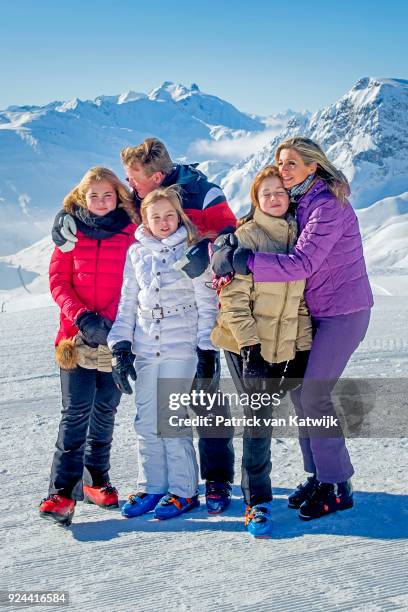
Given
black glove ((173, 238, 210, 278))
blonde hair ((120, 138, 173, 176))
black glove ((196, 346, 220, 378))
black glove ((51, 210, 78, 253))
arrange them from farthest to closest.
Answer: blonde hair ((120, 138, 173, 176)) → black glove ((51, 210, 78, 253)) → black glove ((196, 346, 220, 378)) → black glove ((173, 238, 210, 278))

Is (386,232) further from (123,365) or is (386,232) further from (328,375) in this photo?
(123,365)

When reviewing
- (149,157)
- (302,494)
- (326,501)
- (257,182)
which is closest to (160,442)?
(302,494)

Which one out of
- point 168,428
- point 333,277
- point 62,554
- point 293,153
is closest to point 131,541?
point 62,554

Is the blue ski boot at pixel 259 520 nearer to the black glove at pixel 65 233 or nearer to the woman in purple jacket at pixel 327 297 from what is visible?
the woman in purple jacket at pixel 327 297

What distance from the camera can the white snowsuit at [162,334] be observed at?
3586mm

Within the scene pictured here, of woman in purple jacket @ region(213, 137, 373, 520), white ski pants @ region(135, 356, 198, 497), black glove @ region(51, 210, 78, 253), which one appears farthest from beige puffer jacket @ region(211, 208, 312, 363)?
black glove @ region(51, 210, 78, 253)

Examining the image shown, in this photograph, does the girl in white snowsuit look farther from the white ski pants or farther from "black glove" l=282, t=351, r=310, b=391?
"black glove" l=282, t=351, r=310, b=391

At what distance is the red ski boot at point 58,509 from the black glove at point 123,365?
0.73 metres

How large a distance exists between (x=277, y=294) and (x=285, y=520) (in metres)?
1.24

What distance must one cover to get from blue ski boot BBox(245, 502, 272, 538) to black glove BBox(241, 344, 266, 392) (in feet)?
2.10

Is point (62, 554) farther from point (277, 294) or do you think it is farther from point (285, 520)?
point (277, 294)

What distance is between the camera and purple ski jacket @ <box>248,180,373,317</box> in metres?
3.27

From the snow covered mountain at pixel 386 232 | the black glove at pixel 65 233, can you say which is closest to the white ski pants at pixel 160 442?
the black glove at pixel 65 233

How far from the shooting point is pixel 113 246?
150 inches
